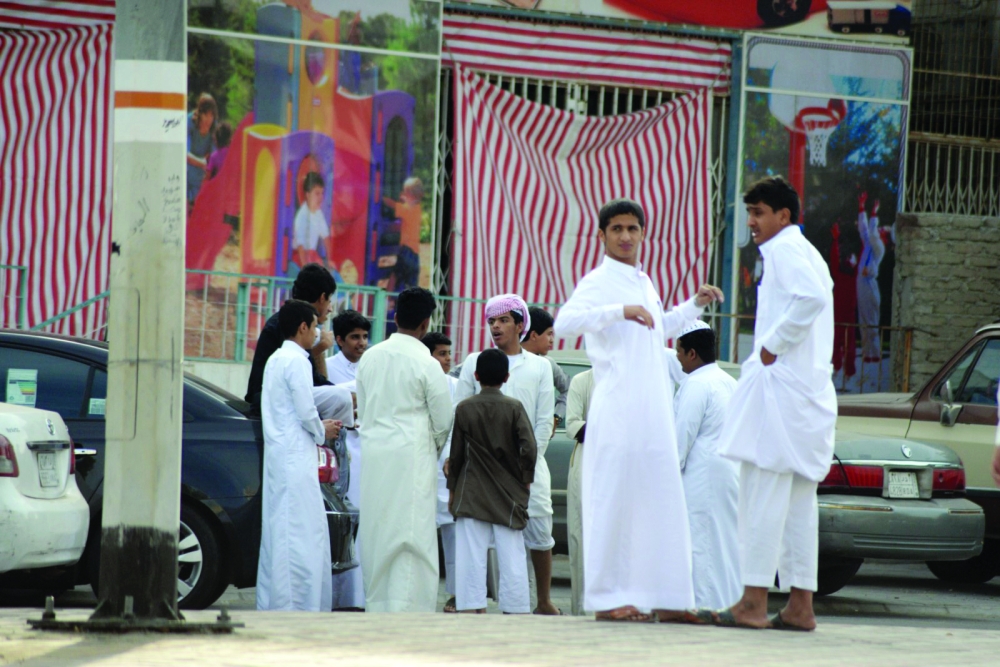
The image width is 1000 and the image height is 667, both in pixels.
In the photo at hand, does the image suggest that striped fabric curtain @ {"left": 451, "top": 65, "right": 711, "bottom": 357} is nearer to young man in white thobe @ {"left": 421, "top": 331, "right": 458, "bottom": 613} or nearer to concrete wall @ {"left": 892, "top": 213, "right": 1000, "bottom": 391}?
concrete wall @ {"left": 892, "top": 213, "right": 1000, "bottom": 391}

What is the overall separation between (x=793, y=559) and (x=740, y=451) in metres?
0.50

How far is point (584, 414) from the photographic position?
8.48 meters

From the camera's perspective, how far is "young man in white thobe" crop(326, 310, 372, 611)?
8375mm

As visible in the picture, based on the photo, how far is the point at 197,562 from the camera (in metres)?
7.91

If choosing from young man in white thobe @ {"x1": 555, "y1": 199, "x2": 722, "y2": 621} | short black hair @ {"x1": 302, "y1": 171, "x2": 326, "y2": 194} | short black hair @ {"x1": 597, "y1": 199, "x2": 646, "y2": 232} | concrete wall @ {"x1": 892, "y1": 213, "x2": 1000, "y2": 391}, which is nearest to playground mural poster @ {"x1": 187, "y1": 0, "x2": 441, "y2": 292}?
short black hair @ {"x1": 302, "y1": 171, "x2": 326, "y2": 194}

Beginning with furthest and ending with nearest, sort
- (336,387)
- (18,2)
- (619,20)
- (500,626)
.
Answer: (619,20)
(18,2)
(336,387)
(500,626)

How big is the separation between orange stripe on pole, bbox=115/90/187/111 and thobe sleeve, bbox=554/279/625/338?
1924 millimetres

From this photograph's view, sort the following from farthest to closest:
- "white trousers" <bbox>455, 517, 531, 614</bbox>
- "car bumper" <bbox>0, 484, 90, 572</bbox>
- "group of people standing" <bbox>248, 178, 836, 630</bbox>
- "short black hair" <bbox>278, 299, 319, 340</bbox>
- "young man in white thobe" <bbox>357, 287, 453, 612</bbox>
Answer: "white trousers" <bbox>455, 517, 531, 614</bbox> < "short black hair" <bbox>278, 299, 319, 340</bbox> < "young man in white thobe" <bbox>357, 287, 453, 612</bbox> < "car bumper" <bbox>0, 484, 90, 572</bbox> < "group of people standing" <bbox>248, 178, 836, 630</bbox>

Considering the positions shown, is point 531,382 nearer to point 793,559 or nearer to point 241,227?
point 793,559

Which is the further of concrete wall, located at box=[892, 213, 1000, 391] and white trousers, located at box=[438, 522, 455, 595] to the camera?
concrete wall, located at box=[892, 213, 1000, 391]

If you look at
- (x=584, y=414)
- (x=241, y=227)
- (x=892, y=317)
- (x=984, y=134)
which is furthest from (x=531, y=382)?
(x=984, y=134)

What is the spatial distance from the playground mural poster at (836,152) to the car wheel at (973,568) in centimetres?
428

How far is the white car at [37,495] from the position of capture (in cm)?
695

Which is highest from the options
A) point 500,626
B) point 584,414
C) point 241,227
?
point 241,227
